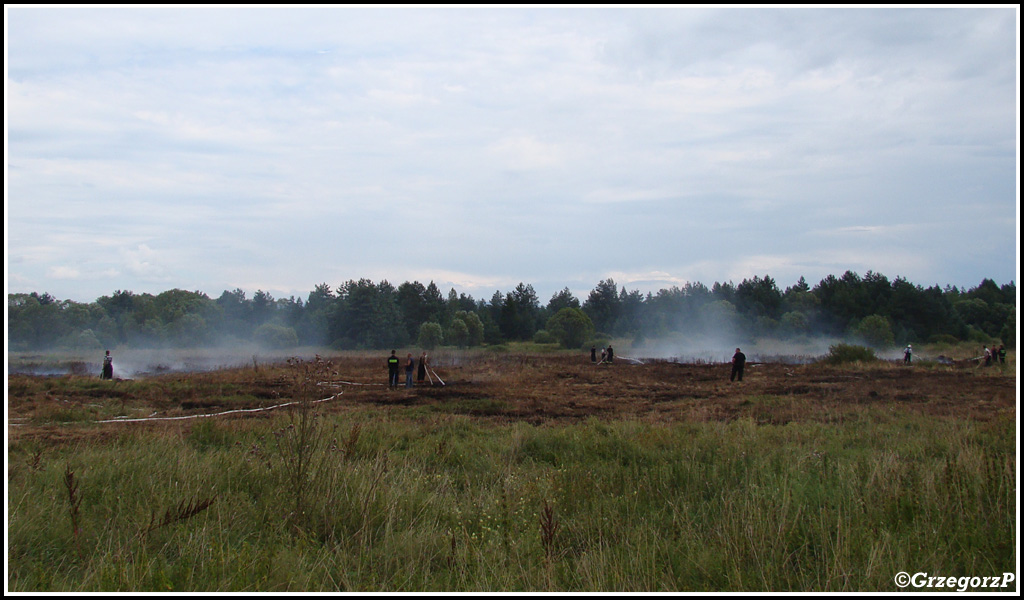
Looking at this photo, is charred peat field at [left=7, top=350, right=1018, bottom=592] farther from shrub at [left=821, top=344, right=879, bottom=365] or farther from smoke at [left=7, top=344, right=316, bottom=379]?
smoke at [left=7, top=344, right=316, bottom=379]

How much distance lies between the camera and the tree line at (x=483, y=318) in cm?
5910

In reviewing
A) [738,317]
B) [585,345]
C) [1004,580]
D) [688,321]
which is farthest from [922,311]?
[1004,580]

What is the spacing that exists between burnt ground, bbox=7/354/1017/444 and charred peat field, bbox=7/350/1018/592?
2.62 m

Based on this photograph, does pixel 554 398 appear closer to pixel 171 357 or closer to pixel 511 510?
pixel 511 510

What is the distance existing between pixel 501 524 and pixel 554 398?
584 inches

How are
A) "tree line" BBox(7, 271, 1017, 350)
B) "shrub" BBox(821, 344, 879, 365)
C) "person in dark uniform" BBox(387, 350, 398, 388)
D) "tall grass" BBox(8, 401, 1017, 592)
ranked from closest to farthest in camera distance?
1. "tall grass" BBox(8, 401, 1017, 592)
2. "person in dark uniform" BBox(387, 350, 398, 388)
3. "shrub" BBox(821, 344, 879, 365)
4. "tree line" BBox(7, 271, 1017, 350)

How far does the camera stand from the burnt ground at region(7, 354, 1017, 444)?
13.8 m

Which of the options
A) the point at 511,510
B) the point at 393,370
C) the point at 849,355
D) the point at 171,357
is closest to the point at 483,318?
the point at 171,357

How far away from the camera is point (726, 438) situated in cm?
971

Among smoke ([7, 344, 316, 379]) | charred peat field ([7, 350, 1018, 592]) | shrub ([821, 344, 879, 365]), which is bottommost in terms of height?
smoke ([7, 344, 316, 379])

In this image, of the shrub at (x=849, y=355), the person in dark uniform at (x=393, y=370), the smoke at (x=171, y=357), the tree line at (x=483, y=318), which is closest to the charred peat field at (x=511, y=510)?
the person in dark uniform at (x=393, y=370)

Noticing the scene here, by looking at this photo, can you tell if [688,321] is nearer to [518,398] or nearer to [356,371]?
[356,371]

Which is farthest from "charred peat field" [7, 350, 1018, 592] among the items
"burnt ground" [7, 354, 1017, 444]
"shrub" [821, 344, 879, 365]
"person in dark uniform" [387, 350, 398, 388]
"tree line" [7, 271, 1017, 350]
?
"tree line" [7, 271, 1017, 350]

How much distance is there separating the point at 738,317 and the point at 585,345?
26.7m
